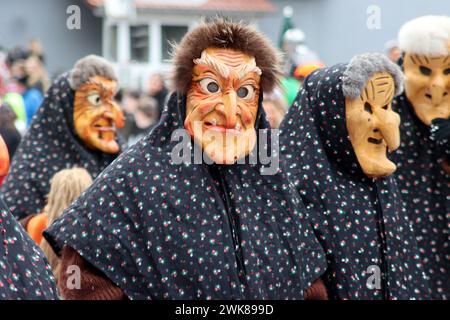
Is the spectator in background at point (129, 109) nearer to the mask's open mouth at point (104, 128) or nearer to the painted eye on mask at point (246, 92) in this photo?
the mask's open mouth at point (104, 128)

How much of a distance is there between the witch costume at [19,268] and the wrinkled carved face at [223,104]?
3.15ft

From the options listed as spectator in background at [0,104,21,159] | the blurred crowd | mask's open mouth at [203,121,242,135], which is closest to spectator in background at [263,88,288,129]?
the blurred crowd

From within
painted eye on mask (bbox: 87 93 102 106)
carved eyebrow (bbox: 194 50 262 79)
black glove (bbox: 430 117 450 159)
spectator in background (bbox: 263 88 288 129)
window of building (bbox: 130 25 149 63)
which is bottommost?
window of building (bbox: 130 25 149 63)

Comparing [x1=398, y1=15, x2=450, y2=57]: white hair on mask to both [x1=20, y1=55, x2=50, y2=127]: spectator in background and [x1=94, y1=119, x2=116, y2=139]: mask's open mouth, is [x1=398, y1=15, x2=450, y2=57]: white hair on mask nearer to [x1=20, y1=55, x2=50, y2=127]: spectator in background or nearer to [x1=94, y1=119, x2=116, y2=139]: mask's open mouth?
[x1=94, y1=119, x2=116, y2=139]: mask's open mouth

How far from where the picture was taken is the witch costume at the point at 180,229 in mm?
3604

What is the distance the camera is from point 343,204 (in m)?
4.34

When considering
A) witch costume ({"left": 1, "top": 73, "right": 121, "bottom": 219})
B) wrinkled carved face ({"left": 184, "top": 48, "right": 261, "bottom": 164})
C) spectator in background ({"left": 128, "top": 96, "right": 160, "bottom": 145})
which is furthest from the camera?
spectator in background ({"left": 128, "top": 96, "right": 160, "bottom": 145})

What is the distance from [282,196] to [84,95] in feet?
6.42

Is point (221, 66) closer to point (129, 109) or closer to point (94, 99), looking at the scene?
point (94, 99)

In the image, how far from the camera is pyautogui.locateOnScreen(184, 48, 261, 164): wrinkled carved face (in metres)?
3.81

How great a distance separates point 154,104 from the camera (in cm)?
924

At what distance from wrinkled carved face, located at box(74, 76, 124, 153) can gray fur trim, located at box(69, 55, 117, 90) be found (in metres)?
0.03

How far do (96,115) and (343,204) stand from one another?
1.77 metres
